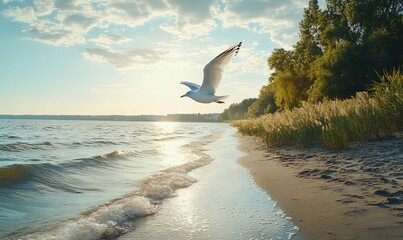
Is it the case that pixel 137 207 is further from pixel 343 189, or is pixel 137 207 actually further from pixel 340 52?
pixel 340 52

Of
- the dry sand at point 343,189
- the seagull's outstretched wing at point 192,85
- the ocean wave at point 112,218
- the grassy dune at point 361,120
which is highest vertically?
the seagull's outstretched wing at point 192,85

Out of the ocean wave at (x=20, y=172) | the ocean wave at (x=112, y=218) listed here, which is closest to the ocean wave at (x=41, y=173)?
the ocean wave at (x=20, y=172)

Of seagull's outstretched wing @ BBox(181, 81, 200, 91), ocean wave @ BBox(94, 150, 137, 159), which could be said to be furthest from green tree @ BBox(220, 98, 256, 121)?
seagull's outstretched wing @ BBox(181, 81, 200, 91)

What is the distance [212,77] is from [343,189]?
4.59 meters

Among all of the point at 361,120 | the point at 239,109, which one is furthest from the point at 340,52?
the point at 239,109

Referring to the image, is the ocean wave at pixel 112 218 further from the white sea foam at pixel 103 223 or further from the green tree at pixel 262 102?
the green tree at pixel 262 102

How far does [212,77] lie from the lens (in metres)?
8.93

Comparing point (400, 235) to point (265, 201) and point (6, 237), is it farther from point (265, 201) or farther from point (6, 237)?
point (6, 237)

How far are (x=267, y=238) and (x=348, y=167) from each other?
408cm

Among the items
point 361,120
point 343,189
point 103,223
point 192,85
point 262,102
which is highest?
point 262,102

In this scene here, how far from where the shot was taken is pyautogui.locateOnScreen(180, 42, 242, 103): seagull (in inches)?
324

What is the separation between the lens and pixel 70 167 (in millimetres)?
12070

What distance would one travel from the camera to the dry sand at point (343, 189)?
153 inches

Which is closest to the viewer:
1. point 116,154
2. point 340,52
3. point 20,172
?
point 20,172
